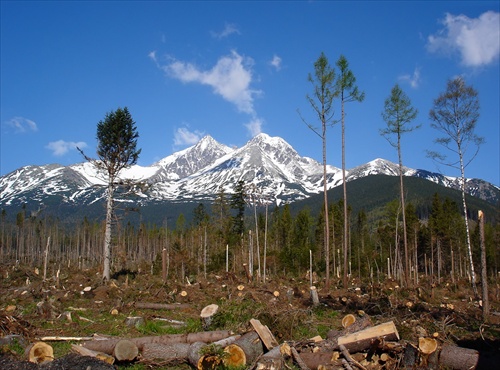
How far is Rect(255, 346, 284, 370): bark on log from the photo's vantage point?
7941 millimetres

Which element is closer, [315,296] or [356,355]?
Result: [356,355]

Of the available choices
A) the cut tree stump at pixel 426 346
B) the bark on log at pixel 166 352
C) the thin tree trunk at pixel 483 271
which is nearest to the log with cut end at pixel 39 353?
the bark on log at pixel 166 352

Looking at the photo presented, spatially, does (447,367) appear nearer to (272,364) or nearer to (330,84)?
(272,364)

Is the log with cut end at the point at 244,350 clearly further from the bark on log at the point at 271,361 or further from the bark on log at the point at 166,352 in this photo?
the bark on log at the point at 166,352

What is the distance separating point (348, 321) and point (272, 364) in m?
3.85

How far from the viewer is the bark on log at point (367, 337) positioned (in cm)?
848

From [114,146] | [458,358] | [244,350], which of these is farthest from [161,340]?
[114,146]

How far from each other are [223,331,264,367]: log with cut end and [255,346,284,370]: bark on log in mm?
373

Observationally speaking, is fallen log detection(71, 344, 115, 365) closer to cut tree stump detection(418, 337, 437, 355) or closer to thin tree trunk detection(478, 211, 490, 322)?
cut tree stump detection(418, 337, 437, 355)

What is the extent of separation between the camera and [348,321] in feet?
36.6

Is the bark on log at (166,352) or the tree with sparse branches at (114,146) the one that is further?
the tree with sparse branches at (114,146)

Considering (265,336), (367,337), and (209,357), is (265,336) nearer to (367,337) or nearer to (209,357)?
(209,357)

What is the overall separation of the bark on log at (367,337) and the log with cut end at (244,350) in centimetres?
177

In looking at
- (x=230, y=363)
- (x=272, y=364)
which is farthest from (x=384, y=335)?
(x=230, y=363)
